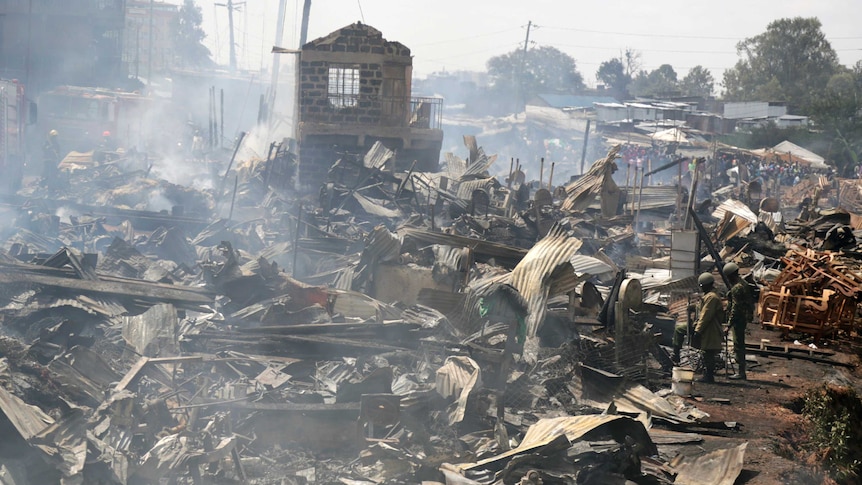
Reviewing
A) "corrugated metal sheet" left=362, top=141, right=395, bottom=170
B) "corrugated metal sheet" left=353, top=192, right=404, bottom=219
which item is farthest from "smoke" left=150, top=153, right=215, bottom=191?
"corrugated metal sheet" left=353, top=192, right=404, bottom=219

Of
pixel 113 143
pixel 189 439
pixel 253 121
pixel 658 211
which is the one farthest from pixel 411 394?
pixel 253 121

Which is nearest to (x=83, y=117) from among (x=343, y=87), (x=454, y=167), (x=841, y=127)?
(x=343, y=87)

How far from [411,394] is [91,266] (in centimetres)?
544

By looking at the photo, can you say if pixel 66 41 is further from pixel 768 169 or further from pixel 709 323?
pixel 709 323

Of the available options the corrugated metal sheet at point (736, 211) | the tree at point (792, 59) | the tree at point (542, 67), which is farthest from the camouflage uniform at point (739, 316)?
the tree at point (542, 67)

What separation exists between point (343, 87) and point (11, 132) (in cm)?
888

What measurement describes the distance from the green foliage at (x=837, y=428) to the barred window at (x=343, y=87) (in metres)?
16.7

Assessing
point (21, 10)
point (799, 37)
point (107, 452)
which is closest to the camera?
point (107, 452)

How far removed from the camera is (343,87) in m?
23.9

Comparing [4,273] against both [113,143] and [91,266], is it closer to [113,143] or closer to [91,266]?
[91,266]

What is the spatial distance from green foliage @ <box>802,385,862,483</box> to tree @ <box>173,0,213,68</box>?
86.3 meters

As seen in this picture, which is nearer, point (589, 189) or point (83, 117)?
point (589, 189)

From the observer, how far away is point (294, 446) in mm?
7898

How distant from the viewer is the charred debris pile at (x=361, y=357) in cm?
712
